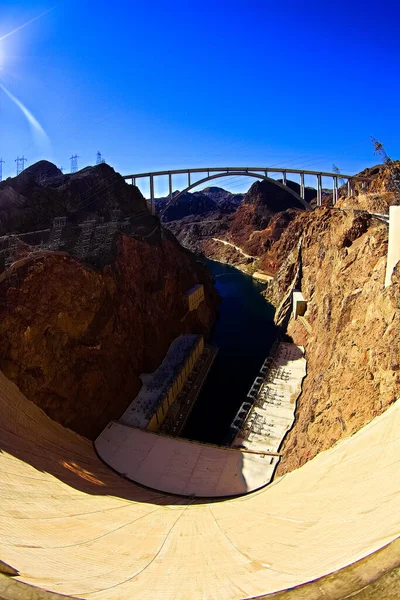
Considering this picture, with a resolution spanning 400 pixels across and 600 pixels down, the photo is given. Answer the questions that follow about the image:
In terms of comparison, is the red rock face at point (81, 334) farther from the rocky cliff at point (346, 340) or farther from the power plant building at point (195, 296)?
the rocky cliff at point (346, 340)

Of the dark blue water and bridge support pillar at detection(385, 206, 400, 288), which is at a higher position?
bridge support pillar at detection(385, 206, 400, 288)

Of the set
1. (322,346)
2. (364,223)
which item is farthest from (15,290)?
(364,223)

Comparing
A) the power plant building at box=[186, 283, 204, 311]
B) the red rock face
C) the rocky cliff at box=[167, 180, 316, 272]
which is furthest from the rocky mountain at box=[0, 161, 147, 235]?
the rocky cliff at box=[167, 180, 316, 272]

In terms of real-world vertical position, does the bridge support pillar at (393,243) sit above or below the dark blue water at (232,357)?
above

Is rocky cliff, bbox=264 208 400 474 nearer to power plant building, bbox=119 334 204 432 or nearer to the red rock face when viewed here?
power plant building, bbox=119 334 204 432

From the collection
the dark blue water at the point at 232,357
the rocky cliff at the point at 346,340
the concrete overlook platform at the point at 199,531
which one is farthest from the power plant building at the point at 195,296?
the concrete overlook platform at the point at 199,531

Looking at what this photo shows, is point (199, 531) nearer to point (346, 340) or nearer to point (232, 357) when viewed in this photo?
point (346, 340)
